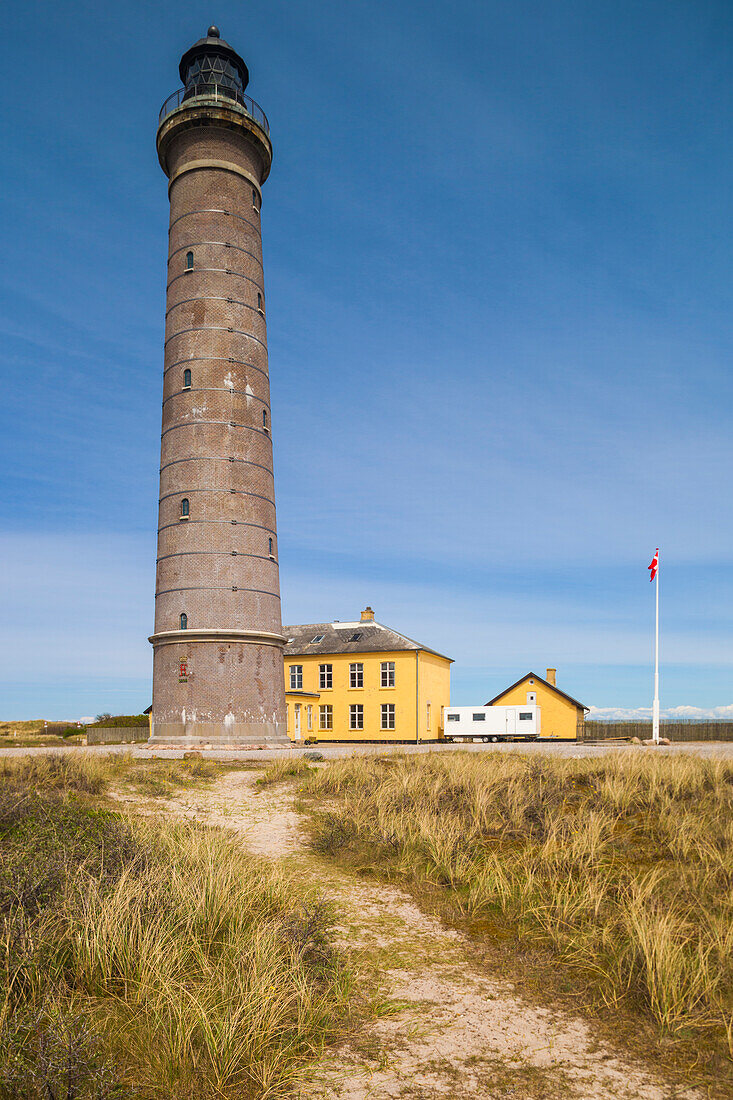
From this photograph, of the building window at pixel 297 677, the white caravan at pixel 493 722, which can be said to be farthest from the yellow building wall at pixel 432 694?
the building window at pixel 297 677

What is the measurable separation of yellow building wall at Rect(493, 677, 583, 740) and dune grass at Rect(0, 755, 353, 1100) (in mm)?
38394

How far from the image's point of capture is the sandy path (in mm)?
3525

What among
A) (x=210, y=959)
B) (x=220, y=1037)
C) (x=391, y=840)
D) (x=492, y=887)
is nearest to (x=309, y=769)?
(x=391, y=840)

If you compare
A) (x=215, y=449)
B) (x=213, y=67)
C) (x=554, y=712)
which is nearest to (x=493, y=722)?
(x=554, y=712)

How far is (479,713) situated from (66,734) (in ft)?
77.3

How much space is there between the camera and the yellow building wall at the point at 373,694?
125ft

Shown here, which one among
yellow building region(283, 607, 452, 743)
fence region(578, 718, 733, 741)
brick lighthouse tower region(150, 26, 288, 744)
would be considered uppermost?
brick lighthouse tower region(150, 26, 288, 744)

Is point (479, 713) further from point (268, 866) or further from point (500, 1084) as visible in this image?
point (500, 1084)

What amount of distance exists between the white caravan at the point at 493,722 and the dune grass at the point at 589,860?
1074 inches

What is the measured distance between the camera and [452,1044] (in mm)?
3949

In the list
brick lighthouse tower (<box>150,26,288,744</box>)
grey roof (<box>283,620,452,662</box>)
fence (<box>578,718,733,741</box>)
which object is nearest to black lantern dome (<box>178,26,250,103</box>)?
brick lighthouse tower (<box>150,26,288,744</box>)

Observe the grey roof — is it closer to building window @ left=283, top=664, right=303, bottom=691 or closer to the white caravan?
building window @ left=283, top=664, right=303, bottom=691

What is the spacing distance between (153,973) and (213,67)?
108 feet

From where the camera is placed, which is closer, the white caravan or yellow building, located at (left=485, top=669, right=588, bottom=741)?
the white caravan
